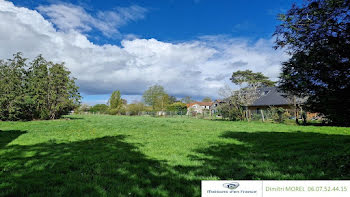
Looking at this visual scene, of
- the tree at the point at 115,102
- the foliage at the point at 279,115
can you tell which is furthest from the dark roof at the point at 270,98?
the tree at the point at 115,102

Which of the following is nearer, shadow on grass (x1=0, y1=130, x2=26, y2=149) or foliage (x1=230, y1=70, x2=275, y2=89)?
shadow on grass (x1=0, y1=130, x2=26, y2=149)

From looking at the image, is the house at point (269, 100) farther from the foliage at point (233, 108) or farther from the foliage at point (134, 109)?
the foliage at point (134, 109)

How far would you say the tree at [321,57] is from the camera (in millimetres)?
5074

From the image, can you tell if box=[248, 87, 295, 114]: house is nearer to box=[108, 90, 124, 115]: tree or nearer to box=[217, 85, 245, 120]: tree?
box=[217, 85, 245, 120]: tree

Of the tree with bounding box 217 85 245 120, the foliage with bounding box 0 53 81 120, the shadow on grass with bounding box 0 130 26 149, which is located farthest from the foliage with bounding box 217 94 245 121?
the shadow on grass with bounding box 0 130 26 149

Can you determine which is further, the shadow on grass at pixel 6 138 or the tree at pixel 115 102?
the tree at pixel 115 102

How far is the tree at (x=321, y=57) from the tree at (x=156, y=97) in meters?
61.1

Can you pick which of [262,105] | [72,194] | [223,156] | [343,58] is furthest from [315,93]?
[262,105]

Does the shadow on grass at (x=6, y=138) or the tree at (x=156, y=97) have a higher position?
the tree at (x=156, y=97)

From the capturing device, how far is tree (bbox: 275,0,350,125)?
5.07 m

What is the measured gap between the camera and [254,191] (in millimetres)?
2582

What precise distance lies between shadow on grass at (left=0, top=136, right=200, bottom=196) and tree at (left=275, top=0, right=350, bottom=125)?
458cm

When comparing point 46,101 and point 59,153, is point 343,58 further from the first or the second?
point 46,101

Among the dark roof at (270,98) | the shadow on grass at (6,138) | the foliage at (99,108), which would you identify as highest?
the dark roof at (270,98)
